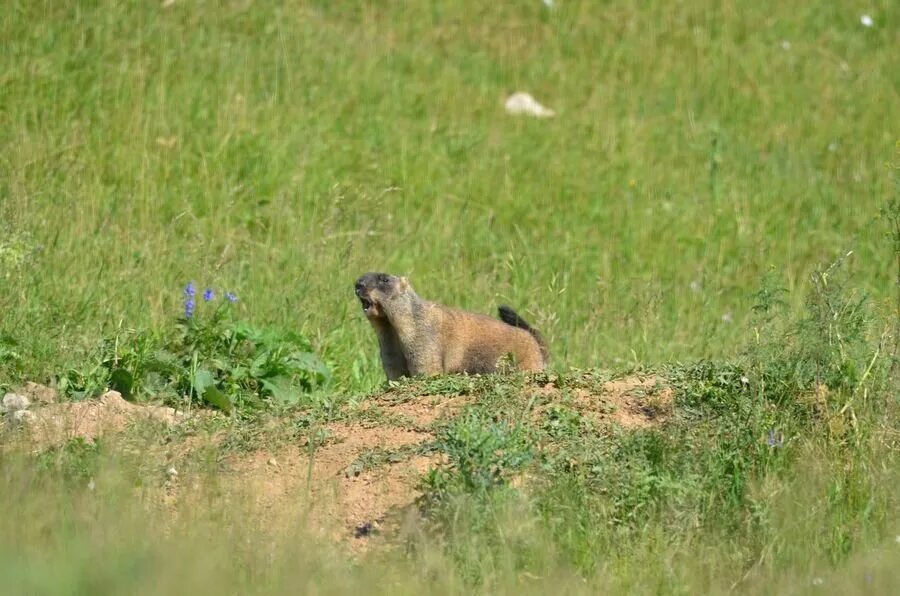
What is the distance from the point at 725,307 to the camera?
10.5 metres

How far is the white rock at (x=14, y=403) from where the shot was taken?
7.00 metres

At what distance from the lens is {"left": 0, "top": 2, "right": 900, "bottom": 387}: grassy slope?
9.41 m

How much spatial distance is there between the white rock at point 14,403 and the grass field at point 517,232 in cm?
47

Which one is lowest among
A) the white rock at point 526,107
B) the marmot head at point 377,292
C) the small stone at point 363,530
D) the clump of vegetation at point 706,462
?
the small stone at point 363,530

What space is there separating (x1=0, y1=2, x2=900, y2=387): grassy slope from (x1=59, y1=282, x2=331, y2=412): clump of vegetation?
0.29 m

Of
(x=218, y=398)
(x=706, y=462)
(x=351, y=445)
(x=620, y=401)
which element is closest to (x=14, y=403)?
(x=218, y=398)

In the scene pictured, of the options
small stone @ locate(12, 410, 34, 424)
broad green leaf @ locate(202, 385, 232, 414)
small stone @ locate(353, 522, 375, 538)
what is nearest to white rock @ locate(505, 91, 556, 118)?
broad green leaf @ locate(202, 385, 232, 414)

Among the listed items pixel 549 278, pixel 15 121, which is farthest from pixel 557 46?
pixel 15 121

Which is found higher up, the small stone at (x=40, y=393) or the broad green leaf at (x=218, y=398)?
the small stone at (x=40, y=393)

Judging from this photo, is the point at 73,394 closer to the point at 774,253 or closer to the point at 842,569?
the point at 842,569

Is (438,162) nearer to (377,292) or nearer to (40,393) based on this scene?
(377,292)

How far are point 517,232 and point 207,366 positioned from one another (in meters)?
3.96

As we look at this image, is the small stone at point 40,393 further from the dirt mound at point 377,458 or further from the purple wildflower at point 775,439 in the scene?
the purple wildflower at point 775,439

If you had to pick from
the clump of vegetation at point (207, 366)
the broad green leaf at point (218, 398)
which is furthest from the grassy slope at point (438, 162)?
the broad green leaf at point (218, 398)
